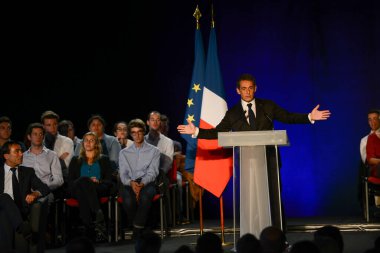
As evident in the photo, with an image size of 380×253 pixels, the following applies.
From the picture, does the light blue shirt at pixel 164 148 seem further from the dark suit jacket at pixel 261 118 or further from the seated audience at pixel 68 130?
the dark suit jacket at pixel 261 118

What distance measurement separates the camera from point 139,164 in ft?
23.7

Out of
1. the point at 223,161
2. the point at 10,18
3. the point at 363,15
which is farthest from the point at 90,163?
the point at 363,15

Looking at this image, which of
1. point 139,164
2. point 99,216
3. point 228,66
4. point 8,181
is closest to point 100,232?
point 99,216

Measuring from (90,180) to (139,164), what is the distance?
0.55 metres

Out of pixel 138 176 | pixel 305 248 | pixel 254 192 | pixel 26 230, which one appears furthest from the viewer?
pixel 138 176

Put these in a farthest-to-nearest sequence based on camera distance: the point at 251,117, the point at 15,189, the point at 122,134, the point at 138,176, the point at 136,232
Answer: the point at 122,134 < the point at 138,176 < the point at 136,232 < the point at 15,189 < the point at 251,117

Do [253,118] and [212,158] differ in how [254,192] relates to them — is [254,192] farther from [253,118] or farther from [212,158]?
[212,158]

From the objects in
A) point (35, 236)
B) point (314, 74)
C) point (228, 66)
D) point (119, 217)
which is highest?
point (228, 66)

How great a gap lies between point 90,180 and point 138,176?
0.51m

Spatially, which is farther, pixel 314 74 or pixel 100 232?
pixel 314 74

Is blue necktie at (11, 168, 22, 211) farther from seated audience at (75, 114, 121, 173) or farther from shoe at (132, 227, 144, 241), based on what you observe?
seated audience at (75, 114, 121, 173)

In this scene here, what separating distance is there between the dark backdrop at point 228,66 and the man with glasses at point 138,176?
7.21 ft

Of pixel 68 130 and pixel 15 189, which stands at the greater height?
pixel 68 130

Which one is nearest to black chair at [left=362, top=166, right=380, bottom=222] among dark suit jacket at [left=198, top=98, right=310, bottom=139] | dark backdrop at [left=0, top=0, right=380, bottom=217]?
dark backdrop at [left=0, top=0, right=380, bottom=217]
